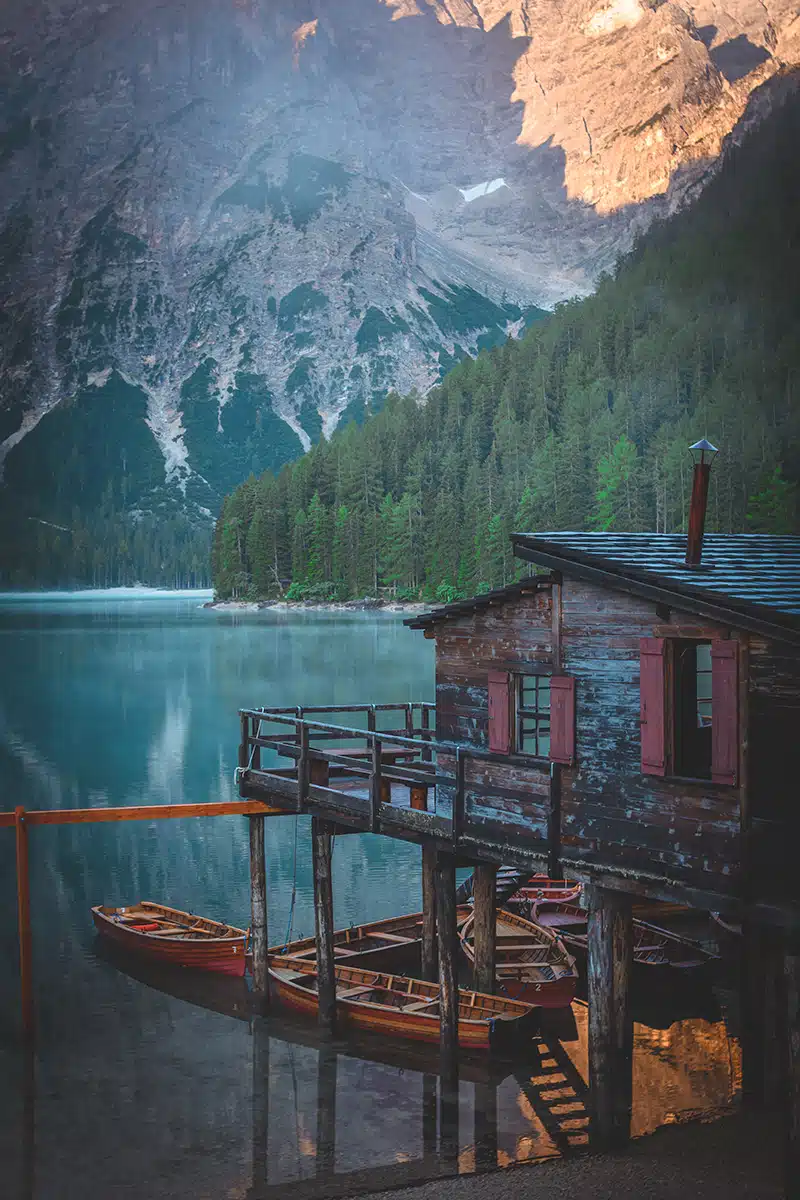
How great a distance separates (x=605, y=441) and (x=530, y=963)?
13635 cm

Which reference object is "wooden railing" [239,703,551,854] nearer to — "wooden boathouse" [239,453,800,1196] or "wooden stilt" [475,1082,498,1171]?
"wooden boathouse" [239,453,800,1196]

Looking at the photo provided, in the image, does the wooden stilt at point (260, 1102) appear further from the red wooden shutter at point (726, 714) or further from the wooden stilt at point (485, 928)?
the red wooden shutter at point (726, 714)

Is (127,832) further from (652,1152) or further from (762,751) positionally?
(762,751)

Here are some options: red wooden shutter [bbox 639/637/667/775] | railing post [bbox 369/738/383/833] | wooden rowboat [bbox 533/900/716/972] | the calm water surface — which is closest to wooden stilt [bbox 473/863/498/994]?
the calm water surface

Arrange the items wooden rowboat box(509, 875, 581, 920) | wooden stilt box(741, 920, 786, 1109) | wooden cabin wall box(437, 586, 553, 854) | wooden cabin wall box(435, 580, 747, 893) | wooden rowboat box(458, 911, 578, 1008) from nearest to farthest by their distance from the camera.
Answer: wooden cabin wall box(435, 580, 747, 893)
wooden stilt box(741, 920, 786, 1109)
wooden cabin wall box(437, 586, 553, 854)
wooden rowboat box(458, 911, 578, 1008)
wooden rowboat box(509, 875, 581, 920)

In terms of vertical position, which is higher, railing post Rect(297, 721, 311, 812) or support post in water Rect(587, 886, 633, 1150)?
railing post Rect(297, 721, 311, 812)

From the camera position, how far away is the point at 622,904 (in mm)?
15828

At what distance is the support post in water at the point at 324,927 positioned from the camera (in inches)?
832

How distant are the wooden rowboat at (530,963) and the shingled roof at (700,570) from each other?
8386mm

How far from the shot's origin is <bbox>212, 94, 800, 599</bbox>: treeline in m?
136

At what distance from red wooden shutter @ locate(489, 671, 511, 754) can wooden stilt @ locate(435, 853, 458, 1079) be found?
2.22 meters

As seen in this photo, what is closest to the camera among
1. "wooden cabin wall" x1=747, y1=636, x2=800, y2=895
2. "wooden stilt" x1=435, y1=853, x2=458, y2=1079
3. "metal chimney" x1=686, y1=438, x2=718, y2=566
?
"wooden cabin wall" x1=747, y1=636, x2=800, y2=895

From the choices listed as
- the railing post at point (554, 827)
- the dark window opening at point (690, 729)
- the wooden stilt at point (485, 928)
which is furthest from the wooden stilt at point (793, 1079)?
the wooden stilt at point (485, 928)

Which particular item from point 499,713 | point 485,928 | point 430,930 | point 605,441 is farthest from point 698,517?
point 605,441
